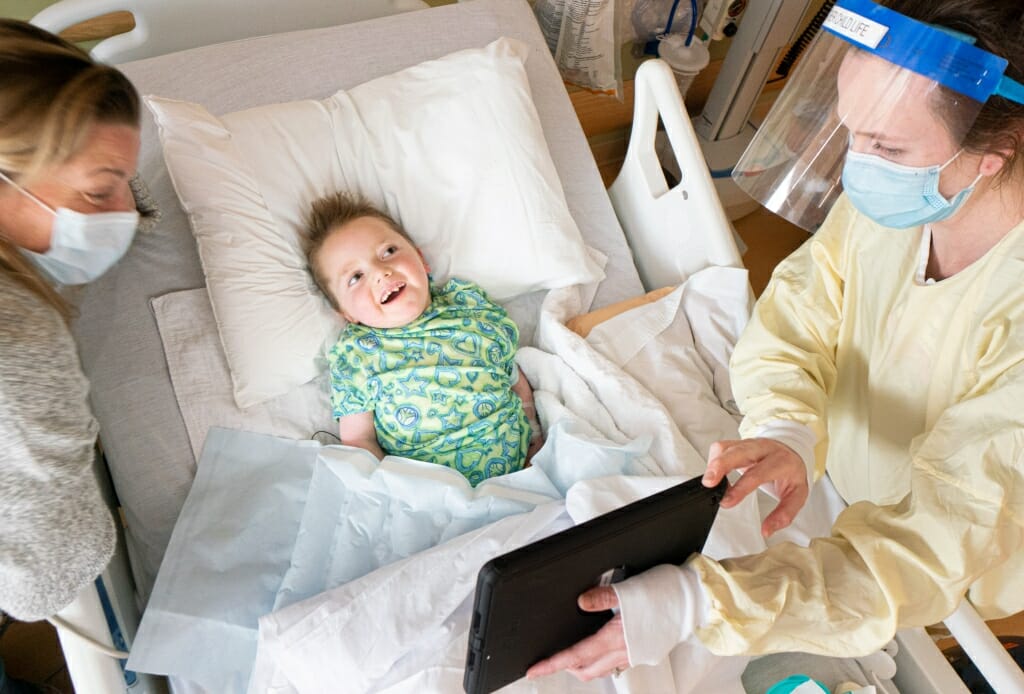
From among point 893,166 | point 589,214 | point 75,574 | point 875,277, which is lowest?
point 75,574

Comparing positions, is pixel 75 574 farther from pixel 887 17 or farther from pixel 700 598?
pixel 887 17

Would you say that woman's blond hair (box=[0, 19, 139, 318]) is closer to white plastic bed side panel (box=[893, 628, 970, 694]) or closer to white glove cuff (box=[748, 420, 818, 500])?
white glove cuff (box=[748, 420, 818, 500])

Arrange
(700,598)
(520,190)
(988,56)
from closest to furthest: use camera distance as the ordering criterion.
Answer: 1. (988,56)
2. (700,598)
3. (520,190)

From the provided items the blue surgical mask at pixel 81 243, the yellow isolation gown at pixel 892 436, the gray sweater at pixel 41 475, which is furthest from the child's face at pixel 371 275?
the yellow isolation gown at pixel 892 436

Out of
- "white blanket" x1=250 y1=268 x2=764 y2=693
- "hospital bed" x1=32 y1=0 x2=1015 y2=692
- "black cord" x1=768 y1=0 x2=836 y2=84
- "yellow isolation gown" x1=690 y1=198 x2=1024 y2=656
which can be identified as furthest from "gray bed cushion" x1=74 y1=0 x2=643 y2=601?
"black cord" x1=768 y1=0 x2=836 y2=84

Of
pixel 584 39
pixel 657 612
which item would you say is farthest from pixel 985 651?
pixel 584 39

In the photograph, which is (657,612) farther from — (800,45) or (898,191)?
(800,45)

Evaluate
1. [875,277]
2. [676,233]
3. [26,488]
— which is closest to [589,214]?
[676,233]

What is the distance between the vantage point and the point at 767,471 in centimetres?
111

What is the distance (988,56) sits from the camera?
0.88 m

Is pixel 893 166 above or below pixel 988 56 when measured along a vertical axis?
below

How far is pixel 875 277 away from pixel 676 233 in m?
0.68

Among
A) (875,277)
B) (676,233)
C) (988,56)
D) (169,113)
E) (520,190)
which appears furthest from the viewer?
(676,233)

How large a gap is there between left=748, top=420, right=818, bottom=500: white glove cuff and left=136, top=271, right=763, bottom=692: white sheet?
22cm
